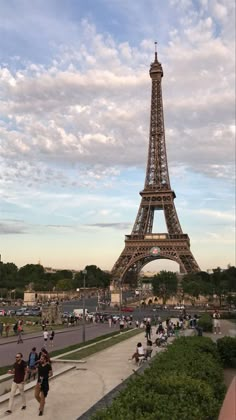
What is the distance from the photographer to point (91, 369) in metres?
20.0

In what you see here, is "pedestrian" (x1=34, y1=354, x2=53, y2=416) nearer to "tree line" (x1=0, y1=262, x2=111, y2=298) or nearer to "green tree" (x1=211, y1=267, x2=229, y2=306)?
"green tree" (x1=211, y1=267, x2=229, y2=306)

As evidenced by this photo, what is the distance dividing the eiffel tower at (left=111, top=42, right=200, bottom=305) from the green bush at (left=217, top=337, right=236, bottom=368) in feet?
248

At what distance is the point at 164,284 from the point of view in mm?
101562

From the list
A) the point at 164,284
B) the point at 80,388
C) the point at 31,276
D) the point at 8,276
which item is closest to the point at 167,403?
the point at 80,388

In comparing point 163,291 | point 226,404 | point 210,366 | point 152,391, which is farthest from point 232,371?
point 163,291

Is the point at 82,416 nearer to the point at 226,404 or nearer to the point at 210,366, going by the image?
the point at 210,366

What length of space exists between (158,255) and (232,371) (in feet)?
274

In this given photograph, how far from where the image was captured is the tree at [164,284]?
334 feet

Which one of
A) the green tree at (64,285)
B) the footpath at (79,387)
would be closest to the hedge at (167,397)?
the footpath at (79,387)

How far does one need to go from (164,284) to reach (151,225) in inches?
743

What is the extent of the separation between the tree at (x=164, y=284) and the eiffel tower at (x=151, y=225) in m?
3.94

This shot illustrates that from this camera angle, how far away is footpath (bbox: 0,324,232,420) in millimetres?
12500

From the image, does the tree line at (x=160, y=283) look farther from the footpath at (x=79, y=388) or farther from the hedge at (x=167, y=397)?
the hedge at (x=167, y=397)

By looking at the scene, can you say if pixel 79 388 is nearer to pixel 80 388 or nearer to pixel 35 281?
pixel 80 388
